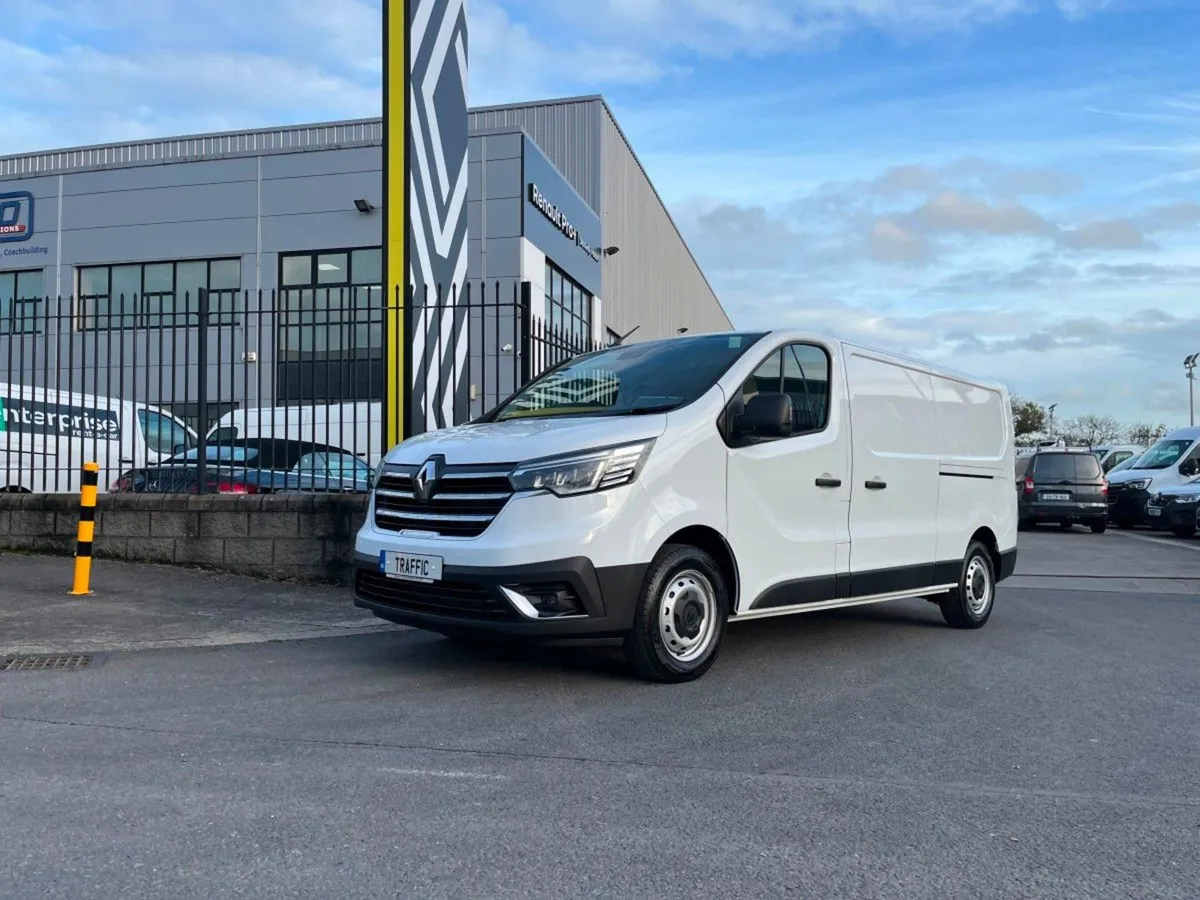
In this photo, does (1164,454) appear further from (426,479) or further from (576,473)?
(426,479)

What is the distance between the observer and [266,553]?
9078 millimetres

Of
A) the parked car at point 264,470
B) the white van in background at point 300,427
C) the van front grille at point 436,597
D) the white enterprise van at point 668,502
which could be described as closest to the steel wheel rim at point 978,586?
the white enterprise van at point 668,502

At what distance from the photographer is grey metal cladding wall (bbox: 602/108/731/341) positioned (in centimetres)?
3819

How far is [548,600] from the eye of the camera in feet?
16.7

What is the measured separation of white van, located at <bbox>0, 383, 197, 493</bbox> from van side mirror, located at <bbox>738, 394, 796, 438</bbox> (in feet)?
20.2

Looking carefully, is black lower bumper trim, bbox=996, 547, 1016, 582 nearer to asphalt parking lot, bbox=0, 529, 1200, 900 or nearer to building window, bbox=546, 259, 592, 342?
asphalt parking lot, bbox=0, 529, 1200, 900

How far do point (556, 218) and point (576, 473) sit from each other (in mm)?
26070

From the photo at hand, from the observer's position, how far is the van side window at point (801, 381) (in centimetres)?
612

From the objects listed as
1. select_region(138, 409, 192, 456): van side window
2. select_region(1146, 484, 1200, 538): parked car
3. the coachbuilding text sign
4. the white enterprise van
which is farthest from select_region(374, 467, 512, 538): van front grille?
the coachbuilding text sign

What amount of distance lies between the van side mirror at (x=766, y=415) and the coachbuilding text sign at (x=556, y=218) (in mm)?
23111

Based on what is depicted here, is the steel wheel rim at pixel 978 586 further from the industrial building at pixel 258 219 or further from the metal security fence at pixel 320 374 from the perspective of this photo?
the industrial building at pixel 258 219

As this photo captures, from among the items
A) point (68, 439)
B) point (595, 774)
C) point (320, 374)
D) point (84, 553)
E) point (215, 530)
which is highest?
point (320, 374)

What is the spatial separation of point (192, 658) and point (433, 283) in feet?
17.1

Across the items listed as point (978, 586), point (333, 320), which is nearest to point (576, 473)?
point (978, 586)
